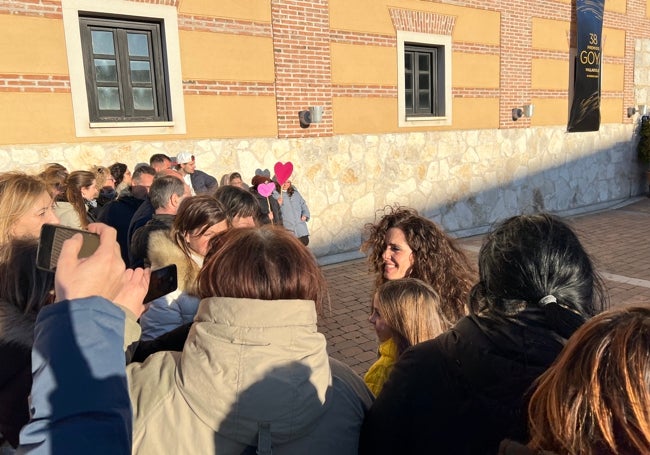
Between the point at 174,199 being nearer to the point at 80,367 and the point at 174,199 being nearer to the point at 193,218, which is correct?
the point at 193,218

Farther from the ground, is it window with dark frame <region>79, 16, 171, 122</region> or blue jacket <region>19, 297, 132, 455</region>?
window with dark frame <region>79, 16, 171, 122</region>

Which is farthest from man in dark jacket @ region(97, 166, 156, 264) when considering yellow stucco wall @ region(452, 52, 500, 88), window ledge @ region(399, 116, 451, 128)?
yellow stucco wall @ region(452, 52, 500, 88)

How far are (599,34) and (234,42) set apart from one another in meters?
10.2

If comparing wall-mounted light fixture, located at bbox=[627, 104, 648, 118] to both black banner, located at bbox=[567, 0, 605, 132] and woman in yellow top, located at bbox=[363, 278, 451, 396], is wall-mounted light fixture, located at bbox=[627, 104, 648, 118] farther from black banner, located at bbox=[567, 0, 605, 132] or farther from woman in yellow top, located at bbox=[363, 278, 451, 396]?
woman in yellow top, located at bbox=[363, 278, 451, 396]

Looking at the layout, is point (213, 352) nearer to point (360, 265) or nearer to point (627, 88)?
point (360, 265)

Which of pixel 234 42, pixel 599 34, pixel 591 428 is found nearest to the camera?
pixel 591 428

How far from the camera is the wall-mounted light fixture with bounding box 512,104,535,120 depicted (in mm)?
11150

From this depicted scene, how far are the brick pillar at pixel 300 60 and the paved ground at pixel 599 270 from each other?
270cm

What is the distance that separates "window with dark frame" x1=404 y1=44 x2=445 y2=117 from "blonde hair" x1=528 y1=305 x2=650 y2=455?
30.7ft

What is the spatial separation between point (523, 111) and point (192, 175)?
8136 mm

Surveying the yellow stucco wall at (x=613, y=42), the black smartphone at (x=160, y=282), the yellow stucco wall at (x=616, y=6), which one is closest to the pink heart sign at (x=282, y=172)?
the black smartphone at (x=160, y=282)

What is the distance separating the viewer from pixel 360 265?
8484 millimetres

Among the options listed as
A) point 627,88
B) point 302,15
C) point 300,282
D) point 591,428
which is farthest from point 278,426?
point 627,88

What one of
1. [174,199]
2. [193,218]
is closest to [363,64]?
[174,199]
